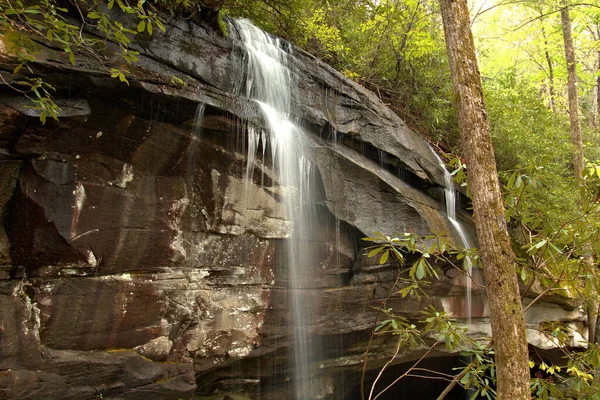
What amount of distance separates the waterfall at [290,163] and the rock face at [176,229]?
0.56 ft

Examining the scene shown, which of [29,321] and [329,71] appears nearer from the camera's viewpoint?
[29,321]

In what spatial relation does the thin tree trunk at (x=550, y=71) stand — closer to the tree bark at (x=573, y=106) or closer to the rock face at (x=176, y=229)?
the tree bark at (x=573, y=106)

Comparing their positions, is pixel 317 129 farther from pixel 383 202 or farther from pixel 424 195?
pixel 424 195

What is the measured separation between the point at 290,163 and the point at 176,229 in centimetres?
204

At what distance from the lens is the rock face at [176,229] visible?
17.0 feet

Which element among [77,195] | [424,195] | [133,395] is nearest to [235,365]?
[133,395]

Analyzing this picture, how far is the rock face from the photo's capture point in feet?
17.0

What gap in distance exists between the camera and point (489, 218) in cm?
401

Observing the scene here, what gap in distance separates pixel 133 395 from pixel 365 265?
158 inches

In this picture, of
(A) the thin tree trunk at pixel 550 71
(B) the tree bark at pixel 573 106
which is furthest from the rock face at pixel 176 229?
(A) the thin tree trunk at pixel 550 71

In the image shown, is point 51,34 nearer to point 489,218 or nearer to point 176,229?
point 176,229

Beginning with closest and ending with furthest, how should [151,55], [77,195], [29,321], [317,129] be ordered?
[29,321] < [77,195] < [151,55] < [317,129]

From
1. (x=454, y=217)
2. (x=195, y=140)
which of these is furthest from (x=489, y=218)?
(x=454, y=217)

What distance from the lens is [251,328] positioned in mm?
6621
